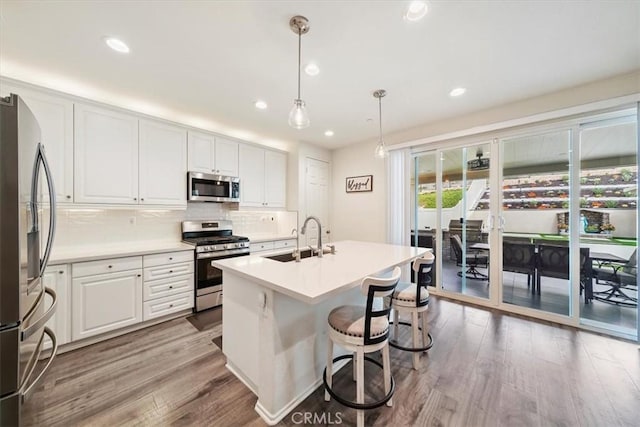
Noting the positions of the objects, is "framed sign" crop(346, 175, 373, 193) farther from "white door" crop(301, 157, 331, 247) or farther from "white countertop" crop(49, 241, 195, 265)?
"white countertop" crop(49, 241, 195, 265)

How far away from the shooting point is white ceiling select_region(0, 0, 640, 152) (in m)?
1.58

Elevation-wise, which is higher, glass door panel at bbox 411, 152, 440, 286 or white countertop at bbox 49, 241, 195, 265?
glass door panel at bbox 411, 152, 440, 286

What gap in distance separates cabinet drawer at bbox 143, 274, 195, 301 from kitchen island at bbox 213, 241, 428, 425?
1321 mm

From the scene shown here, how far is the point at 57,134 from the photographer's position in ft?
7.44

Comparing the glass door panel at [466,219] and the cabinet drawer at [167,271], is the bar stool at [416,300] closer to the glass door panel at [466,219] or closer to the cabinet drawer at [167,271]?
the glass door panel at [466,219]

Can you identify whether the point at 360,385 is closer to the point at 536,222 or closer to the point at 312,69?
the point at 312,69

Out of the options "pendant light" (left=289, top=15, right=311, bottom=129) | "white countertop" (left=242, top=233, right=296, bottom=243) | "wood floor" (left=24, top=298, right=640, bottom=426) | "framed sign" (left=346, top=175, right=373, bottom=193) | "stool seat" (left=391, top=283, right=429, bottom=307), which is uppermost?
"pendant light" (left=289, top=15, right=311, bottom=129)

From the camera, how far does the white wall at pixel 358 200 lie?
4.27 m

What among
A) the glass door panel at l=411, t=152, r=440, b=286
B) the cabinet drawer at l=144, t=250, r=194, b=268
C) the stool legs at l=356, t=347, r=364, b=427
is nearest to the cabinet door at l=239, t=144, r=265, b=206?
the cabinet drawer at l=144, t=250, r=194, b=268

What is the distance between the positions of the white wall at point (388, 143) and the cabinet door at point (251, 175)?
1639mm

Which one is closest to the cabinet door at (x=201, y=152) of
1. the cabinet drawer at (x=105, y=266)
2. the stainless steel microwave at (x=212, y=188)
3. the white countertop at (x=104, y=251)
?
the stainless steel microwave at (x=212, y=188)

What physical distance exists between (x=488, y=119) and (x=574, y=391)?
9.81 feet

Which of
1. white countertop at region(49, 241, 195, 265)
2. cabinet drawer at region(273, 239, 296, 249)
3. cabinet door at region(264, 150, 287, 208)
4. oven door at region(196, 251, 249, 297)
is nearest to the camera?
white countertop at region(49, 241, 195, 265)

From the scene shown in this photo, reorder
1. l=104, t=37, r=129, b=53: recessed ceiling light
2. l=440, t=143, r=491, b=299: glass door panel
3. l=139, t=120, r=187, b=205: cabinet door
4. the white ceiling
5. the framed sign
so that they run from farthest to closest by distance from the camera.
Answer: the framed sign
l=440, t=143, r=491, b=299: glass door panel
l=139, t=120, r=187, b=205: cabinet door
l=104, t=37, r=129, b=53: recessed ceiling light
the white ceiling
